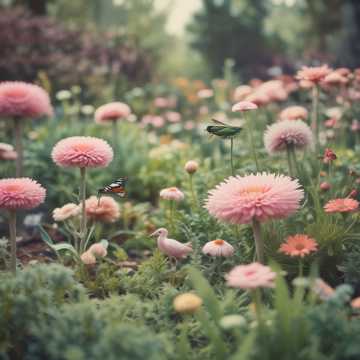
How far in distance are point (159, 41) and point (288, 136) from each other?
A: 1453 cm

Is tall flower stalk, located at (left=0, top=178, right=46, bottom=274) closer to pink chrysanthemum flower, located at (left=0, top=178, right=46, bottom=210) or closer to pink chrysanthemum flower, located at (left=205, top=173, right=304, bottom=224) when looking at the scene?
pink chrysanthemum flower, located at (left=0, top=178, right=46, bottom=210)

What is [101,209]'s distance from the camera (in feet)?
10.2

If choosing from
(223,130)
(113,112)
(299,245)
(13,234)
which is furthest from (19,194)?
(113,112)

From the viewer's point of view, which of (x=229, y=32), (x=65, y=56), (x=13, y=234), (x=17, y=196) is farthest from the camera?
(x=229, y=32)

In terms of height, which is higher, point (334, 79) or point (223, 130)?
point (334, 79)

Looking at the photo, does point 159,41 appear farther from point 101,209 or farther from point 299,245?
point 299,245

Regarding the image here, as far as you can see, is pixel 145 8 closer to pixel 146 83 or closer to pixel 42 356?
pixel 146 83

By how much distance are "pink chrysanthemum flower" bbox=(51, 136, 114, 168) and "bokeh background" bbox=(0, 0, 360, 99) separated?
8.82ft

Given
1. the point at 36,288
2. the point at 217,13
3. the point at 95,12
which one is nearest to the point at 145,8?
the point at 95,12

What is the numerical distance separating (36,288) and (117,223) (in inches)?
75.4

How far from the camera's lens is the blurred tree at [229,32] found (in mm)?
12891

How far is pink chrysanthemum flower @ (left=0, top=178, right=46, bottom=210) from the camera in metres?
2.27

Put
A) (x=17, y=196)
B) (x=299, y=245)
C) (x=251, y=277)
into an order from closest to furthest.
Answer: (x=251, y=277) < (x=299, y=245) < (x=17, y=196)

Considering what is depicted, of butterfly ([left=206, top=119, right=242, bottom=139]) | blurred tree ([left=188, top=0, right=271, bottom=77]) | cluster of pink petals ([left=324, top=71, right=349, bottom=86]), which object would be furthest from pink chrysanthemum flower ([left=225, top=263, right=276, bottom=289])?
blurred tree ([left=188, top=0, right=271, bottom=77])
